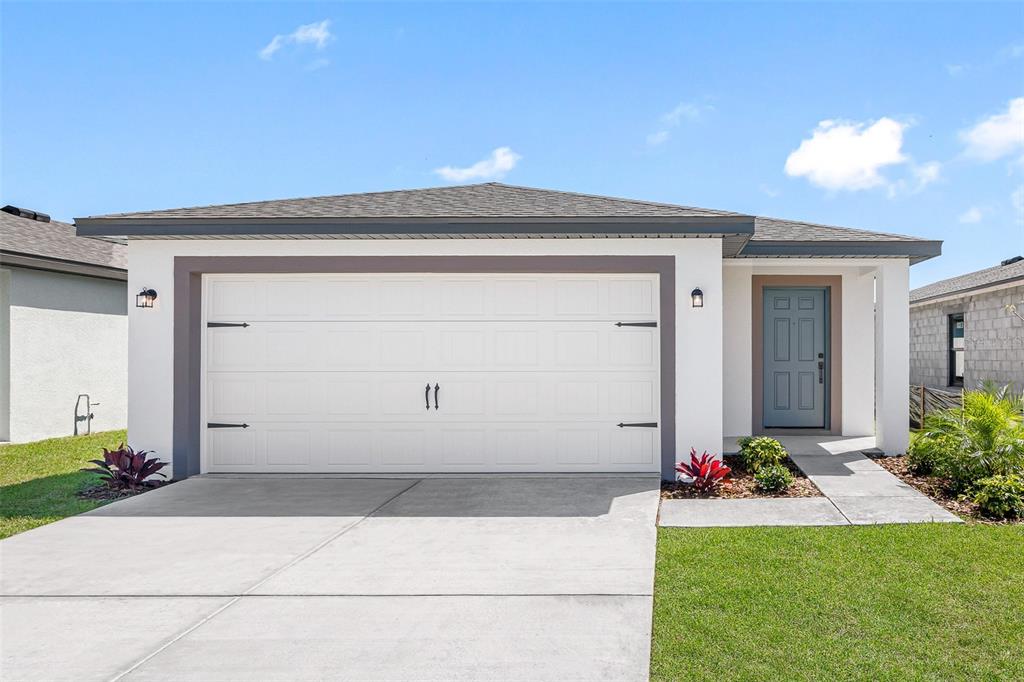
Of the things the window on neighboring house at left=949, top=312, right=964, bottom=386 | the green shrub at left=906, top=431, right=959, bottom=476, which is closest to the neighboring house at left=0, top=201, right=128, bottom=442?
the green shrub at left=906, top=431, right=959, bottom=476

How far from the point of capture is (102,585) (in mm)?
4504

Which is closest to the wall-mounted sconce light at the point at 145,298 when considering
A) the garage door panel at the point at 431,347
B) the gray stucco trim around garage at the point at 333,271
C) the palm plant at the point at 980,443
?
the gray stucco trim around garage at the point at 333,271

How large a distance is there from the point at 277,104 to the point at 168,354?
7.74 m

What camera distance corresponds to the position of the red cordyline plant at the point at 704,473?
7117 millimetres

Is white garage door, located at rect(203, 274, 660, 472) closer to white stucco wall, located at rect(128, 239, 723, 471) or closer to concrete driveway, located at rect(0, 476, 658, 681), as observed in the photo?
white stucco wall, located at rect(128, 239, 723, 471)

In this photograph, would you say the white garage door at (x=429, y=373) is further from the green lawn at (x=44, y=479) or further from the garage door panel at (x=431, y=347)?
the green lawn at (x=44, y=479)

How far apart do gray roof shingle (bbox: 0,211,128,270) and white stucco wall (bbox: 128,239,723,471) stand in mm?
4546

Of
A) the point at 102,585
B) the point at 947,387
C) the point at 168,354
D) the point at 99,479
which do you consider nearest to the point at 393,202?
the point at 168,354

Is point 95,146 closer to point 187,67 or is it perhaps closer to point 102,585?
point 187,67

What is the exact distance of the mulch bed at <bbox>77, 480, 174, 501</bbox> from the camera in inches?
283

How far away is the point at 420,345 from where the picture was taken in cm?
820

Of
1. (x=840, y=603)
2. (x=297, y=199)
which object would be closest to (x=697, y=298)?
(x=840, y=603)

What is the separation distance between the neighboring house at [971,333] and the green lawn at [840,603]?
8255mm

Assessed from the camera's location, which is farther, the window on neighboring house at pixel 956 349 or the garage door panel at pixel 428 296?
the window on neighboring house at pixel 956 349
